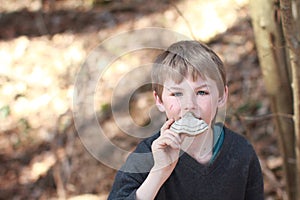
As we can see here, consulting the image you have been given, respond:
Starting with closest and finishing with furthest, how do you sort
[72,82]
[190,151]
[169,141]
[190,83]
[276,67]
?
[169,141] → [190,83] → [190,151] → [276,67] → [72,82]

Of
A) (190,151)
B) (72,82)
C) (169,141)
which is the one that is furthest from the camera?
(72,82)

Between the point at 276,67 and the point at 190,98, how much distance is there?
83 cm

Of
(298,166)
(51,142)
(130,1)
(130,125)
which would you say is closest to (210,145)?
(298,166)

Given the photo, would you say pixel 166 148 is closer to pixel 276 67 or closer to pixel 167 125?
pixel 167 125

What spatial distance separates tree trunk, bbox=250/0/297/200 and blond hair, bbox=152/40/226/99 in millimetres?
492

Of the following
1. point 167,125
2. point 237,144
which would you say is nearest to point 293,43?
point 237,144

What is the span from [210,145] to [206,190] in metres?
A: 0.14

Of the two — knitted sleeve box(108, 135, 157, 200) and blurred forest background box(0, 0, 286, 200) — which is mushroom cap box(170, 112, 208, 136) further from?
blurred forest background box(0, 0, 286, 200)

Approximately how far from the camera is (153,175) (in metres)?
1.43

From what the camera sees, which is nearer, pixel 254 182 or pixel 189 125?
pixel 189 125

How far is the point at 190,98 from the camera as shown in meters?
1.47

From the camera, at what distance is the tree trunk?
212cm

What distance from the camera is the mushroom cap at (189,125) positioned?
1.40m

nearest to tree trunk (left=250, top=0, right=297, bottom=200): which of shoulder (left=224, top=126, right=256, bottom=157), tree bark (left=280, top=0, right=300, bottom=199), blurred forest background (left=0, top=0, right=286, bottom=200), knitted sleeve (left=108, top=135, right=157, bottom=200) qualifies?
tree bark (left=280, top=0, right=300, bottom=199)
